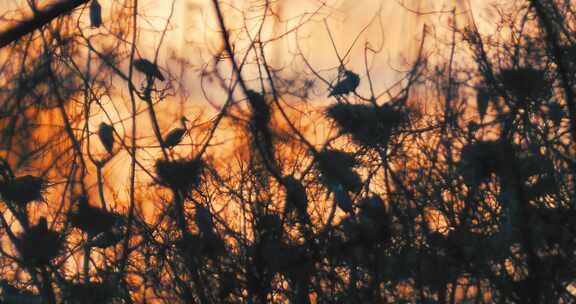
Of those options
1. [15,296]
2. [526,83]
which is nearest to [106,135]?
[15,296]

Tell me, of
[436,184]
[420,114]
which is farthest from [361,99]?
[436,184]

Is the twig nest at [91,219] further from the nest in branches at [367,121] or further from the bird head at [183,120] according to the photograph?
the nest in branches at [367,121]

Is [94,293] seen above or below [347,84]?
below

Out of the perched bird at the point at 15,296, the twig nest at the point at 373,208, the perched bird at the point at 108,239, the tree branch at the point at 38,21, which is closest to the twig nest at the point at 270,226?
the twig nest at the point at 373,208

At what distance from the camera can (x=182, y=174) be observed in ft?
7.67

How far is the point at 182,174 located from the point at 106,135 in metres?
0.33

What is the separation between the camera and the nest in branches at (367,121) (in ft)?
7.11

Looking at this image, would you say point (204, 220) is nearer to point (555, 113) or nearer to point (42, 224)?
point (42, 224)

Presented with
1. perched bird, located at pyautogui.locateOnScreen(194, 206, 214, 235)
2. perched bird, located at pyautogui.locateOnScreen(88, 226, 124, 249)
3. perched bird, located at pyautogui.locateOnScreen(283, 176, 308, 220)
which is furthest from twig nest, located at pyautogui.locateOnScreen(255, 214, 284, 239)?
perched bird, located at pyautogui.locateOnScreen(88, 226, 124, 249)

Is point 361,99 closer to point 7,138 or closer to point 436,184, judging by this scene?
point 436,184

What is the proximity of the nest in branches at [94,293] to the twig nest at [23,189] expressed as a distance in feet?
1.20

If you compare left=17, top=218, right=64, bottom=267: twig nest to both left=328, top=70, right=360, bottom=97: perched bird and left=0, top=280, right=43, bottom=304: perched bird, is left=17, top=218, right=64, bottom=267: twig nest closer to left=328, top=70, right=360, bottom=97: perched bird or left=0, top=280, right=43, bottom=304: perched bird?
left=0, top=280, right=43, bottom=304: perched bird

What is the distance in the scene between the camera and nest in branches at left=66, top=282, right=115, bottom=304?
2.39 meters

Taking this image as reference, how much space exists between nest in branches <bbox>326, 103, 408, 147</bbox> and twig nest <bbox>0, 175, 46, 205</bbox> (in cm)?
110
